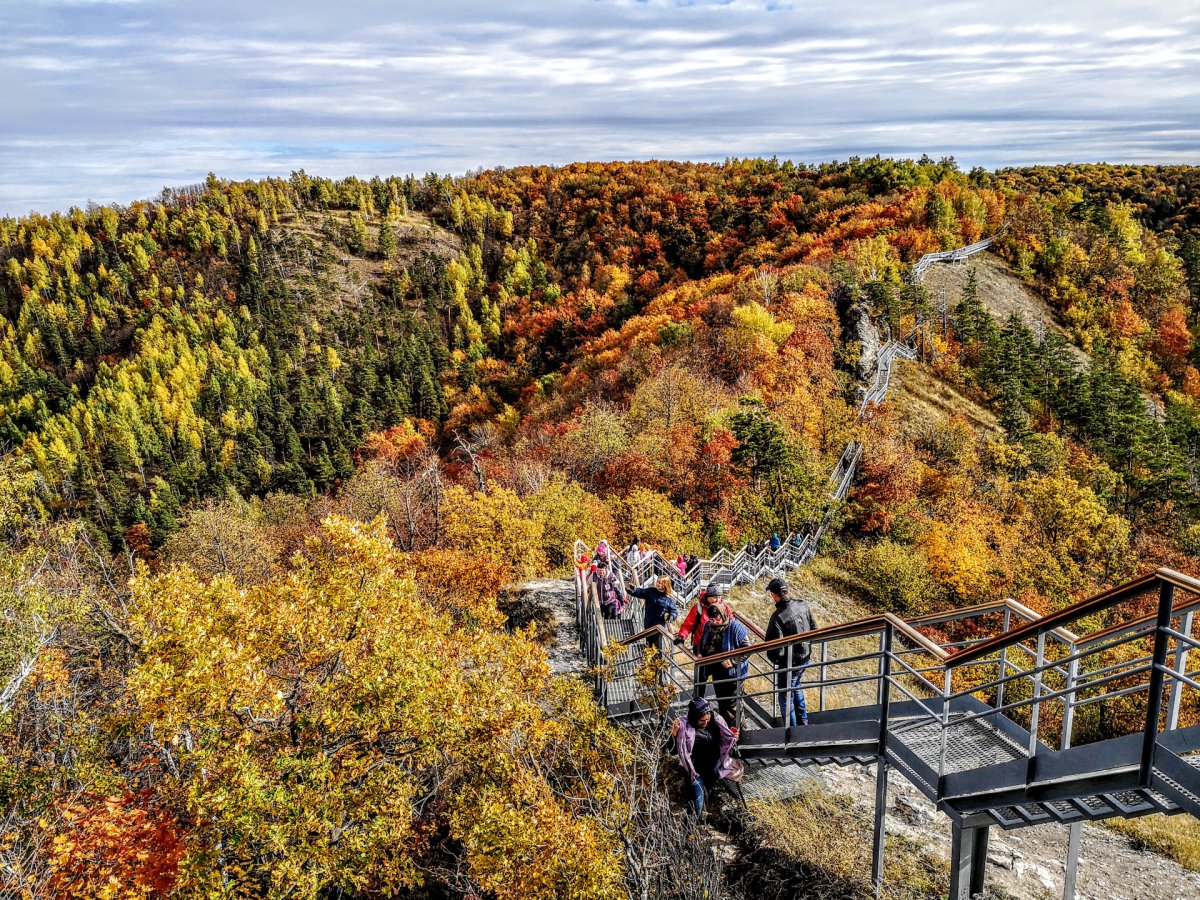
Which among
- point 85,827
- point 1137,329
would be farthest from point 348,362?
point 85,827

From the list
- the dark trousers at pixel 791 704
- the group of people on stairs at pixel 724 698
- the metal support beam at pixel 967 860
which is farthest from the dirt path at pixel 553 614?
the metal support beam at pixel 967 860

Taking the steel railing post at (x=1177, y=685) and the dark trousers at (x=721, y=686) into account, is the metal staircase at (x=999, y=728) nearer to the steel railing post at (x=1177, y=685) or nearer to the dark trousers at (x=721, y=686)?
the steel railing post at (x=1177, y=685)

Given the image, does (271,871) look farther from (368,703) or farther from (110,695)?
(110,695)

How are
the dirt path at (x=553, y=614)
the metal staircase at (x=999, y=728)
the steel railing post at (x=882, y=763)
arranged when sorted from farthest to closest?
the dirt path at (x=553, y=614) < the steel railing post at (x=882, y=763) < the metal staircase at (x=999, y=728)

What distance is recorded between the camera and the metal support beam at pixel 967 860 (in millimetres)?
6762

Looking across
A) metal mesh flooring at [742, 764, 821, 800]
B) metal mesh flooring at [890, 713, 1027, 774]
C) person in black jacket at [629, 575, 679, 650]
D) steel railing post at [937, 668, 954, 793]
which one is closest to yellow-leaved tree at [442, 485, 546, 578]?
person in black jacket at [629, 575, 679, 650]

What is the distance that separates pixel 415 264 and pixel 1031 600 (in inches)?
6928

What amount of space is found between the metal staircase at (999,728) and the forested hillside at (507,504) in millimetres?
1843

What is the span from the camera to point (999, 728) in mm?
7180

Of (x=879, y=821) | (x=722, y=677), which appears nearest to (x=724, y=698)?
(x=722, y=677)

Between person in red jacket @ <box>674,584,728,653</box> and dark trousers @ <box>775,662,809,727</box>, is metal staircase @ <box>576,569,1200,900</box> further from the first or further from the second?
person in red jacket @ <box>674,584,728,653</box>

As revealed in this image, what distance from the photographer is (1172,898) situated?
7473 millimetres

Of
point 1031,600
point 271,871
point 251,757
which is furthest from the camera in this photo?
point 1031,600

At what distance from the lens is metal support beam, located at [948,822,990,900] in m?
6.76
